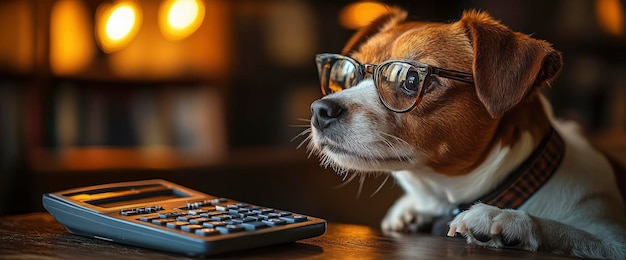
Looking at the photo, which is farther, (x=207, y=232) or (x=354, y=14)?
(x=354, y=14)

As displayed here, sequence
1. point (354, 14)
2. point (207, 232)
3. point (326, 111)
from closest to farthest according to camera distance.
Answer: point (207, 232), point (326, 111), point (354, 14)

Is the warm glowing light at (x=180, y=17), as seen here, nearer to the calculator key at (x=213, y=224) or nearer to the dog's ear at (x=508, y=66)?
the dog's ear at (x=508, y=66)

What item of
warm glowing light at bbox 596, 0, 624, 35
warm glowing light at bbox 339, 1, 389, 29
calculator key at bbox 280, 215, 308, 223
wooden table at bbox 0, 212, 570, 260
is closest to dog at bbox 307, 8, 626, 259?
wooden table at bbox 0, 212, 570, 260

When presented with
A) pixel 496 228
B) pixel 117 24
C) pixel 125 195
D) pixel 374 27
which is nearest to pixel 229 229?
pixel 125 195

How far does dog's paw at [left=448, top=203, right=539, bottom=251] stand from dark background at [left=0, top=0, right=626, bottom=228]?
1.09 metres

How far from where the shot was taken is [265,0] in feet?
10.7

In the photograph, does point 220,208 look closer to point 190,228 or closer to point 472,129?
point 190,228

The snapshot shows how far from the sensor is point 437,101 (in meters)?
1.24

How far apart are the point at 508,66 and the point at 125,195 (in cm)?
61

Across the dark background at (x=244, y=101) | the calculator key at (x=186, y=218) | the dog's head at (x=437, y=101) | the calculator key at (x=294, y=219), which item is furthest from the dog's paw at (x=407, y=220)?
the dark background at (x=244, y=101)

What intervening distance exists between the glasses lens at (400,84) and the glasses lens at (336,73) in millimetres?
89

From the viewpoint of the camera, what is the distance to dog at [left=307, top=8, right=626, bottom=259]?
1.19 metres

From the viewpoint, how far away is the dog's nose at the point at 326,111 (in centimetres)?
120

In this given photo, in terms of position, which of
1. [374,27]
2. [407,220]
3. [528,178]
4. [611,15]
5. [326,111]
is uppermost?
[611,15]
